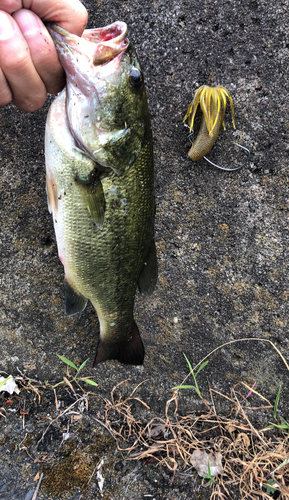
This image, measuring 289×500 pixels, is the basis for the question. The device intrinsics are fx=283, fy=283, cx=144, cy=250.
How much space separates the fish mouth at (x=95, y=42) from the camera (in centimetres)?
110

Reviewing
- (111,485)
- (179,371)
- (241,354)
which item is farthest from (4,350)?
(241,354)

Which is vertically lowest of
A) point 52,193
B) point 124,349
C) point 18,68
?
point 124,349

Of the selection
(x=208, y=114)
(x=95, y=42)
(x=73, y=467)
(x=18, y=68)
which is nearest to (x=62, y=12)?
(x=95, y=42)

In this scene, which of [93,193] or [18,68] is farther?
[93,193]

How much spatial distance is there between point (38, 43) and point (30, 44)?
3 cm

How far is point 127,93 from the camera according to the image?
1237 millimetres

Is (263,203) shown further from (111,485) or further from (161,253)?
(111,485)

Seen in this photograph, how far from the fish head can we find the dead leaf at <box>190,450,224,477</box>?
2.21 meters

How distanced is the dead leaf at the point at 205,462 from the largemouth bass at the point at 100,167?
1489mm

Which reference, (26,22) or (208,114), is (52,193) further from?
(208,114)

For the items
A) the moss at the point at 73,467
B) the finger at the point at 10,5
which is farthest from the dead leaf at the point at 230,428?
the finger at the point at 10,5

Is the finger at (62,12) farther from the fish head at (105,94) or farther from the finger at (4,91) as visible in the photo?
the finger at (4,91)

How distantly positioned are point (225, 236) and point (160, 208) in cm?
50

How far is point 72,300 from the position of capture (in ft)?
5.31
